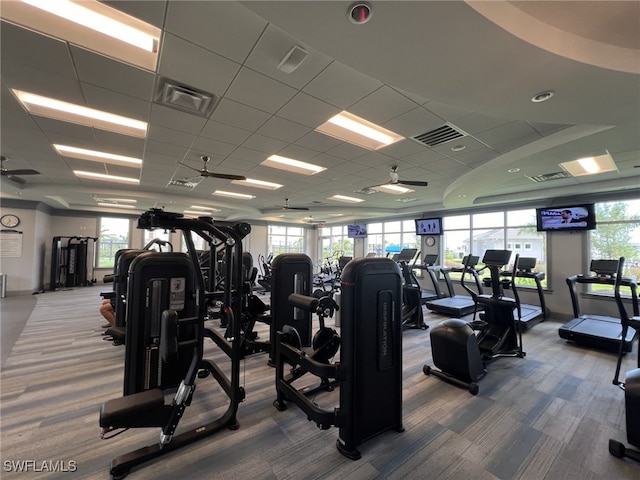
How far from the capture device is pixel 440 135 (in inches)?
149

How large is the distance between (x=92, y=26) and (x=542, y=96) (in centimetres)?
392

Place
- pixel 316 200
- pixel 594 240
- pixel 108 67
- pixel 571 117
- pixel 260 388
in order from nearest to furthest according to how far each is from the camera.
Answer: pixel 108 67
pixel 571 117
pixel 260 388
pixel 594 240
pixel 316 200

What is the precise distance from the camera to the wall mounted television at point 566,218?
6.15 meters

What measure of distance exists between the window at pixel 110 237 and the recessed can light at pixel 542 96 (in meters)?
13.7

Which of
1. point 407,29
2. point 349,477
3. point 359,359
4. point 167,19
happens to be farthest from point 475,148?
point 349,477

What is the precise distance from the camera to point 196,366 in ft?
7.11

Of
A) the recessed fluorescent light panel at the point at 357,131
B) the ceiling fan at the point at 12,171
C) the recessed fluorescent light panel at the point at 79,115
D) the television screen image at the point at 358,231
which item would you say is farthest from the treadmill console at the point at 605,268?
the ceiling fan at the point at 12,171

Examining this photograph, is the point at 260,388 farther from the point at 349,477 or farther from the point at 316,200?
the point at 316,200

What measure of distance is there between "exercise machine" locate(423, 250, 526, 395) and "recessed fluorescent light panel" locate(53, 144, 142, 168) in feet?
19.7

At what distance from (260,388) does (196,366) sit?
1.09 meters

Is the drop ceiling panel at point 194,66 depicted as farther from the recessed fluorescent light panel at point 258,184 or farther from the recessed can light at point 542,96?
the recessed fluorescent light panel at point 258,184

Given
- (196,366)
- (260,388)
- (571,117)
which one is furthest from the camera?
(260,388)

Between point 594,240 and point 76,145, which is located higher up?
point 76,145

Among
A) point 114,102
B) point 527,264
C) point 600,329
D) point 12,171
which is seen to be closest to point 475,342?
point 600,329
